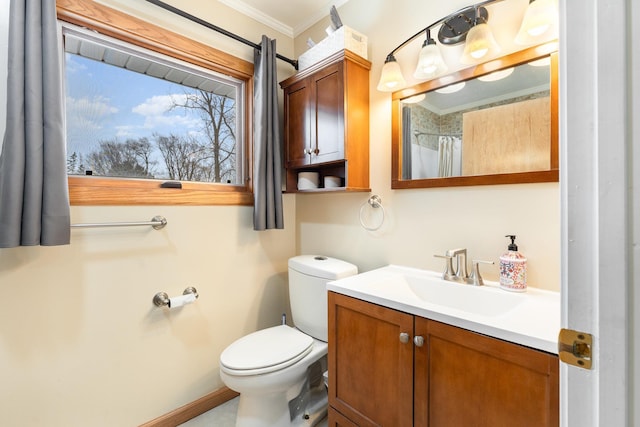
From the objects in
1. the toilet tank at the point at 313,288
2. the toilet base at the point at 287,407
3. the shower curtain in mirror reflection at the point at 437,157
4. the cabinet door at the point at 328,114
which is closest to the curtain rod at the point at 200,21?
the cabinet door at the point at 328,114

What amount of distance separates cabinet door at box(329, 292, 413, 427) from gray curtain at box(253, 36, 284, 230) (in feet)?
2.58

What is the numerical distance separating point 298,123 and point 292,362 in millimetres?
1389

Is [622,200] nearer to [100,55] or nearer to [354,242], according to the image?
[354,242]

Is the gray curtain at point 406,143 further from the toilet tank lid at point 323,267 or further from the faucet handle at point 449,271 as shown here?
the toilet tank lid at point 323,267

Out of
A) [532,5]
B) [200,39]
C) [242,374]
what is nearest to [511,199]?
[532,5]

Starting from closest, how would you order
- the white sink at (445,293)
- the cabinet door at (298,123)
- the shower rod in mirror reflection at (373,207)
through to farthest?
the white sink at (445,293), the shower rod in mirror reflection at (373,207), the cabinet door at (298,123)

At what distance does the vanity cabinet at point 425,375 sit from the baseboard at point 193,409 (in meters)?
0.86

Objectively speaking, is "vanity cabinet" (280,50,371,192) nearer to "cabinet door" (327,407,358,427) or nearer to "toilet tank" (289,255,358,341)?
"toilet tank" (289,255,358,341)

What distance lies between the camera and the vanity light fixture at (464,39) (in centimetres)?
106

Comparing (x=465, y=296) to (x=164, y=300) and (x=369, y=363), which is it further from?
(x=164, y=300)

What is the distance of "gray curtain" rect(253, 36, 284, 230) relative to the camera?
1.82 metres

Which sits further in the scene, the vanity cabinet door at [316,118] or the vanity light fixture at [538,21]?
the vanity cabinet door at [316,118]

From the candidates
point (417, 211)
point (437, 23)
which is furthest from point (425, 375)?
point (437, 23)

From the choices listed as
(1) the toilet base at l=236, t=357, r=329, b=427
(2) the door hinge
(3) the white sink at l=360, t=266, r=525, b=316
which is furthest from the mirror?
(1) the toilet base at l=236, t=357, r=329, b=427
